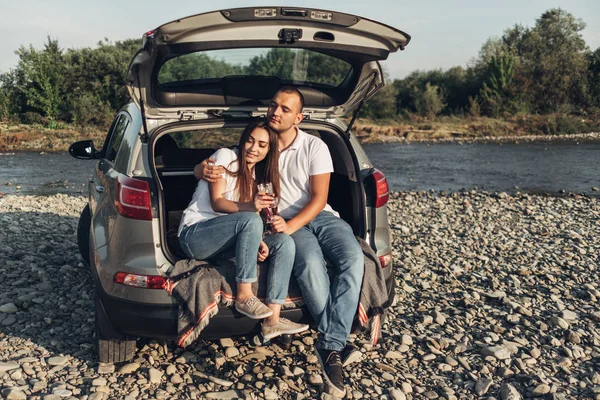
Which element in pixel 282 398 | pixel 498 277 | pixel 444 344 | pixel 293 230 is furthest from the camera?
pixel 498 277

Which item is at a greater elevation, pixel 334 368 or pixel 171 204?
pixel 171 204

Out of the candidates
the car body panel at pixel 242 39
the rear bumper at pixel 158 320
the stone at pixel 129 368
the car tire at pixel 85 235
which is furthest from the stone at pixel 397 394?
the car tire at pixel 85 235

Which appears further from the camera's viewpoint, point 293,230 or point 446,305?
point 446,305

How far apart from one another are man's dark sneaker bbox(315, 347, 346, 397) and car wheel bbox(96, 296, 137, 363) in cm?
130

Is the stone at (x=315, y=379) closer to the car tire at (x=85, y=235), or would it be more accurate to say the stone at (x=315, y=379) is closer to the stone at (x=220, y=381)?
the stone at (x=220, y=381)

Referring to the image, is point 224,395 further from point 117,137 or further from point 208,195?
point 117,137

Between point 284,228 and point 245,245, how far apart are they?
1.24 ft

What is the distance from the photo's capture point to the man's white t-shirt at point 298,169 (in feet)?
13.2

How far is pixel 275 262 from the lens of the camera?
3541mm

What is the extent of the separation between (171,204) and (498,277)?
3.56 m

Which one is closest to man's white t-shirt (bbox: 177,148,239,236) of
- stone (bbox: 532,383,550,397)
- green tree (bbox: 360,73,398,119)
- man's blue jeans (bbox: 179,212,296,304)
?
man's blue jeans (bbox: 179,212,296,304)

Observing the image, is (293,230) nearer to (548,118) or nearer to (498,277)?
(498,277)

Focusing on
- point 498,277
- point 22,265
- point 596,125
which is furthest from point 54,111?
point 596,125

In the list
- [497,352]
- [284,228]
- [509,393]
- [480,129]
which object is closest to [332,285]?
[284,228]
